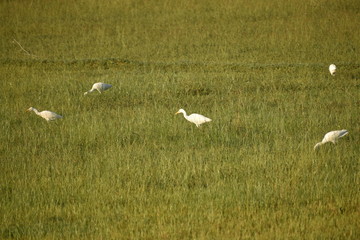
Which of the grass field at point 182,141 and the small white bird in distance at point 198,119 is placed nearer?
the grass field at point 182,141

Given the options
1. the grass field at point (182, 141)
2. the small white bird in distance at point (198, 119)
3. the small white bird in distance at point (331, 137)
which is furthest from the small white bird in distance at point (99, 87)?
the small white bird in distance at point (331, 137)

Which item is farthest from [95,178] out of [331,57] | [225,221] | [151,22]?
[151,22]

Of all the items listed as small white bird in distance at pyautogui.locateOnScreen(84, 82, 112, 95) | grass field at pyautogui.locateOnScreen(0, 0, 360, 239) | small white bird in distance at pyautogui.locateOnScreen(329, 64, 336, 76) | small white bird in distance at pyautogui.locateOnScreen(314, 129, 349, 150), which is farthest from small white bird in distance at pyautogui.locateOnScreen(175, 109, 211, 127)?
small white bird in distance at pyautogui.locateOnScreen(329, 64, 336, 76)

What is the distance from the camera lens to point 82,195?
235 inches

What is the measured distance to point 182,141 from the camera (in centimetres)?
804

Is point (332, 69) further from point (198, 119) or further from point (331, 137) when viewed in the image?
point (331, 137)

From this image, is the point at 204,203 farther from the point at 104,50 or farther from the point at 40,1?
the point at 40,1

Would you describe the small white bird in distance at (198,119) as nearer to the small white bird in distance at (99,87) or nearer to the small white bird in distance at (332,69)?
the small white bird in distance at (99,87)

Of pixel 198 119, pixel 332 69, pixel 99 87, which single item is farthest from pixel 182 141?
pixel 332 69

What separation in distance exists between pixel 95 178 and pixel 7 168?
110 centimetres

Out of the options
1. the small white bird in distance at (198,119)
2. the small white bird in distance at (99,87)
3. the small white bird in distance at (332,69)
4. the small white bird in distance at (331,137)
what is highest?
the small white bird in distance at (332,69)

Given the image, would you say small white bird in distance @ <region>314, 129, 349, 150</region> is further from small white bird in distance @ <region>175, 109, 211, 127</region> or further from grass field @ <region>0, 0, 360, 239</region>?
small white bird in distance @ <region>175, 109, 211, 127</region>

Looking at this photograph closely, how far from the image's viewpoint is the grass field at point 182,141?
536 centimetres

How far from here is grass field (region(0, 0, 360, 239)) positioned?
211 inches
